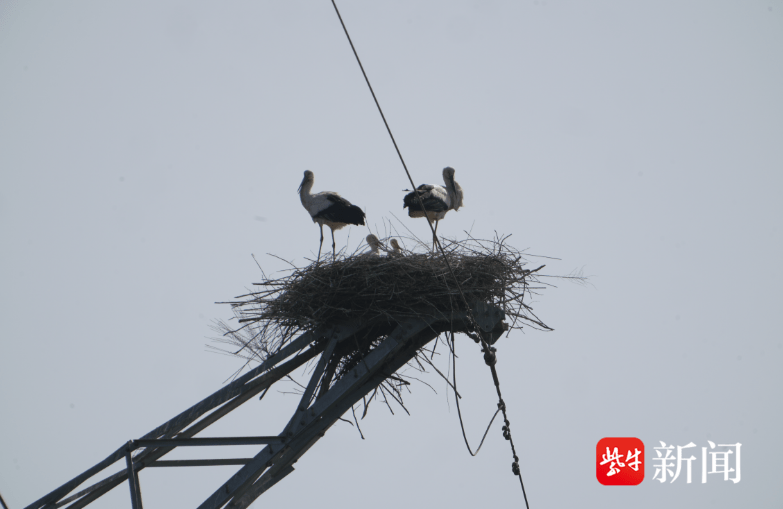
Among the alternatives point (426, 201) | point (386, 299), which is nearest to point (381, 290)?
point (386, 299)

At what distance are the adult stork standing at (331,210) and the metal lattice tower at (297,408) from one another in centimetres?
412

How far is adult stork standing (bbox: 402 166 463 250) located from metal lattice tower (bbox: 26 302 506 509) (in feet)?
12.8

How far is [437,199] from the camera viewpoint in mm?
11055

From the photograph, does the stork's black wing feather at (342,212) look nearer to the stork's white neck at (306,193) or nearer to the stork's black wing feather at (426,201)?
the stork's white neck at (306,193)

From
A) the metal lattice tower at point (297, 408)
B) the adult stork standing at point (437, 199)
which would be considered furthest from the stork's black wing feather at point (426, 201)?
the metal lattice tower at point (297, 408)

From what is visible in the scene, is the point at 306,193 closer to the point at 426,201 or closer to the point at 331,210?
the point at 331,210

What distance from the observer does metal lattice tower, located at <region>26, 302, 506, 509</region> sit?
621 cm

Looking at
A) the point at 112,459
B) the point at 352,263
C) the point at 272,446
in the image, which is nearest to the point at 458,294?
the point at 352,263

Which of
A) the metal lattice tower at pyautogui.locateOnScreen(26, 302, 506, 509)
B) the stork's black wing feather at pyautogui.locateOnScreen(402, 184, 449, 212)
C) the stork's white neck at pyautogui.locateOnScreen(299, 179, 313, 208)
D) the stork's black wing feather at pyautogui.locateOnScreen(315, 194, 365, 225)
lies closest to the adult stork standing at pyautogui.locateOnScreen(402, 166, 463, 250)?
the stork's black wing feather at pyautogui.locateOnScreen(402, 184, 449, 212)

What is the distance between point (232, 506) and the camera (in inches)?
243

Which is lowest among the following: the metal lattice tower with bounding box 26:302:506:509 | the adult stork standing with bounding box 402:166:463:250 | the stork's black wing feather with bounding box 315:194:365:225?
the metal lattice tower with bounding box 26:302:506:509

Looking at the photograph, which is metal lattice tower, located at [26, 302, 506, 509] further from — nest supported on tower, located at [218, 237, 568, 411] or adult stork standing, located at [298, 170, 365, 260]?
adult stork standing, located at [298, 170, 365, 260]

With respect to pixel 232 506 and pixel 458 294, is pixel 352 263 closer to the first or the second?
pixel 458 294

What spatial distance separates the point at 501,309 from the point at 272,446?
216 cm
